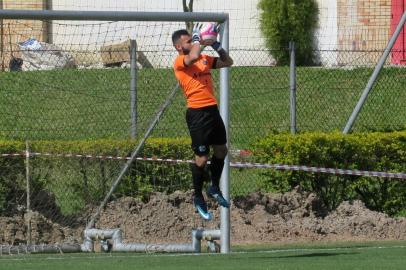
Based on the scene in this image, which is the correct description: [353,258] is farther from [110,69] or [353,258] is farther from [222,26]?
[110,69]

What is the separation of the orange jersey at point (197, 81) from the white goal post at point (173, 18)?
23.9 inches

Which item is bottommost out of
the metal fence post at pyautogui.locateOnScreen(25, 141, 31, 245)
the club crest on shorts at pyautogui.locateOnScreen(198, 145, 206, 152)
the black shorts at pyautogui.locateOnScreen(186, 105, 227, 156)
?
the metal fence post at pyautogui.locateOnScreen(25, 141, 31, 245)

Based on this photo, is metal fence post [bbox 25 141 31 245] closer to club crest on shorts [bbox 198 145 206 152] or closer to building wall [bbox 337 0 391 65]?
club crest on shorts [bbox 198 145 206 152]

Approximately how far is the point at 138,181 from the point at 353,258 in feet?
15.4

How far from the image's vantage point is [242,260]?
1186 centimetres

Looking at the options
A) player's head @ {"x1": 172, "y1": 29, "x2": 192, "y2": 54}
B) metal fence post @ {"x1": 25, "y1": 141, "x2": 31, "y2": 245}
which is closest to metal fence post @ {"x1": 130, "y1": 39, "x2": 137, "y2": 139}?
metal fence post @ {"x1": 25, "y1": 141, "x2": 31, "y2": 245}

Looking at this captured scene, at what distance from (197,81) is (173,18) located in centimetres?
104

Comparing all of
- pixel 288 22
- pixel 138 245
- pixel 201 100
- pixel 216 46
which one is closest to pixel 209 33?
pixel 216 46

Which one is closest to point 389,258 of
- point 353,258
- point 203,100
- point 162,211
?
point 353,258

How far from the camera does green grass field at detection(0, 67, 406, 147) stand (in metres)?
16.6

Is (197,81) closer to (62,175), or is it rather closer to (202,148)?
(202,148)

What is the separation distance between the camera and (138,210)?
15609 mm

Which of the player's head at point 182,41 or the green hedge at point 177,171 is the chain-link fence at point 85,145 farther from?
the player's head at point 182,41

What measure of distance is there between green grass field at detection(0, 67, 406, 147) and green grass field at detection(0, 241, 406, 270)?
3.39 meters
